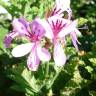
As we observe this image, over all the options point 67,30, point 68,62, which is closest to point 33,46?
point 67,30

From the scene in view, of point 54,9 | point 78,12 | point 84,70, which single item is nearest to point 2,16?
point 78,12

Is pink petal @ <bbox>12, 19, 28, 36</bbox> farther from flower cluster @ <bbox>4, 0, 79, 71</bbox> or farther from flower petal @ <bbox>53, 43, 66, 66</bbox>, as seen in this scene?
flower petal @ <bbox>53, 43, 66, 66</bbox>

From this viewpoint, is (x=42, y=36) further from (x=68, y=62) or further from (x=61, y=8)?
(x=68, y=62)

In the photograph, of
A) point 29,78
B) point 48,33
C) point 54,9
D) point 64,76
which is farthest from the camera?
point 64,76

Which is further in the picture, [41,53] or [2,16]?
[2,16]

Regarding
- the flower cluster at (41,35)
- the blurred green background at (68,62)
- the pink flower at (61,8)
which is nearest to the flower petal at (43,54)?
the flower cluster at (41,35)

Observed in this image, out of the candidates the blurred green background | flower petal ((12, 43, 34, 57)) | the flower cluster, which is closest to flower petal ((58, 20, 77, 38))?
the flower cluster

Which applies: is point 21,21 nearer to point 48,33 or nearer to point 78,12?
point 48,33
